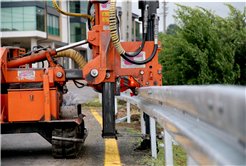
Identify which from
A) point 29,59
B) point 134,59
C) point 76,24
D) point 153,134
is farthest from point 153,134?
point 76,24

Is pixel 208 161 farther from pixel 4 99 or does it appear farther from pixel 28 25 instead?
pixel 28 25

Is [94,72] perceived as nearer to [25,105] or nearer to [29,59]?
[25,105]

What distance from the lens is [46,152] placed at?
5719mm

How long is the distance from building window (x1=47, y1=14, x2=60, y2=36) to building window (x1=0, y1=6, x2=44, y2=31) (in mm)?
3341

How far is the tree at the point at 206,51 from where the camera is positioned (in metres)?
11.0

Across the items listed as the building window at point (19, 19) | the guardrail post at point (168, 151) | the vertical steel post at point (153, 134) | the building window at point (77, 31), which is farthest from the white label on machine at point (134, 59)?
the building window at point (77, 31)

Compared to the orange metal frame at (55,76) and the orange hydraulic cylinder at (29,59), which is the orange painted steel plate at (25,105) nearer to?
the orange metal frame at (55,76)

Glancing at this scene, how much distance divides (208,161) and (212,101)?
301 mm

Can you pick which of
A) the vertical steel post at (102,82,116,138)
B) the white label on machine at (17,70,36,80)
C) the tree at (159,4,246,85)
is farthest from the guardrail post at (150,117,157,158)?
the tree at (159,4,246,85)

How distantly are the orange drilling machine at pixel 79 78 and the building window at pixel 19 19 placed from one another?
31231 millimetres

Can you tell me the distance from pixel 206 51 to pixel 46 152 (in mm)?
7485

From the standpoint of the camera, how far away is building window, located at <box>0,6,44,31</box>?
3422 cm

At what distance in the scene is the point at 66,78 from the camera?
17.1 feet

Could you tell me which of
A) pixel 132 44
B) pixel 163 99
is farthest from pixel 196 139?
pixel 132 44
